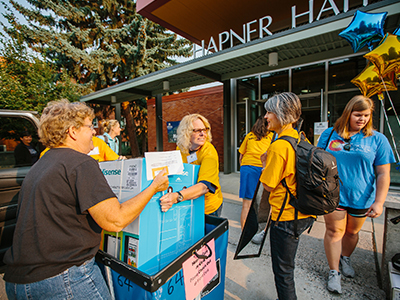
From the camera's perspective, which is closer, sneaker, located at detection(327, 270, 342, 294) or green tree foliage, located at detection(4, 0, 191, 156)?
sneaker, located at detection(327, 270, 342, 294)

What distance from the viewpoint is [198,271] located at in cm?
120

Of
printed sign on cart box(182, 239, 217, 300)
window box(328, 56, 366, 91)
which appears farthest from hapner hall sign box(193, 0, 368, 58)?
printed sign on cart box(182, 239, 217, 300)

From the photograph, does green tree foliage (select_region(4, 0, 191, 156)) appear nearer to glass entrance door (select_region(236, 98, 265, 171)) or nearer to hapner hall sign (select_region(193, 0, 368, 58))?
hapner hall sign (select_region(193, 0, 368, 58))

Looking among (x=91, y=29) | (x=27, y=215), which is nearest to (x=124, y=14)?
(x=91, y=29)

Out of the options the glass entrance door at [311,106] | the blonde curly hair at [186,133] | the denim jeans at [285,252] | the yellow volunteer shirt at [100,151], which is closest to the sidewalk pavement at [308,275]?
the denim jeans at [285,252]

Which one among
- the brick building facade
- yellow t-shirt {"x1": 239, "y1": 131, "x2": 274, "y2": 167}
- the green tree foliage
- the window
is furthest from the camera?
the green tree foliage

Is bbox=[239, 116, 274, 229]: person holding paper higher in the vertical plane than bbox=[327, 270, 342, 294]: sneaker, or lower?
higher

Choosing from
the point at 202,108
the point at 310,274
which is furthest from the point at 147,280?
Result: the point at 202,108

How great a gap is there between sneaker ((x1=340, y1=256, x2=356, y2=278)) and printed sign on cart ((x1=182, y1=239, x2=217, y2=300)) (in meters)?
1.73

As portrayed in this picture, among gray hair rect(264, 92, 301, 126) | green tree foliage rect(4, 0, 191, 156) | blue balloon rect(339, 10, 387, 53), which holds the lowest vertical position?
gray hair rect(264, 92, 301, 126)

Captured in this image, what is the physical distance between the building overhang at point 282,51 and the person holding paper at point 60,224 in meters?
4.83

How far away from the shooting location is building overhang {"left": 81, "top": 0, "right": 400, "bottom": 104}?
12.5 feet

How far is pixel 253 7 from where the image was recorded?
734 cm

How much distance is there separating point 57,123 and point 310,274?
2.74 meters
